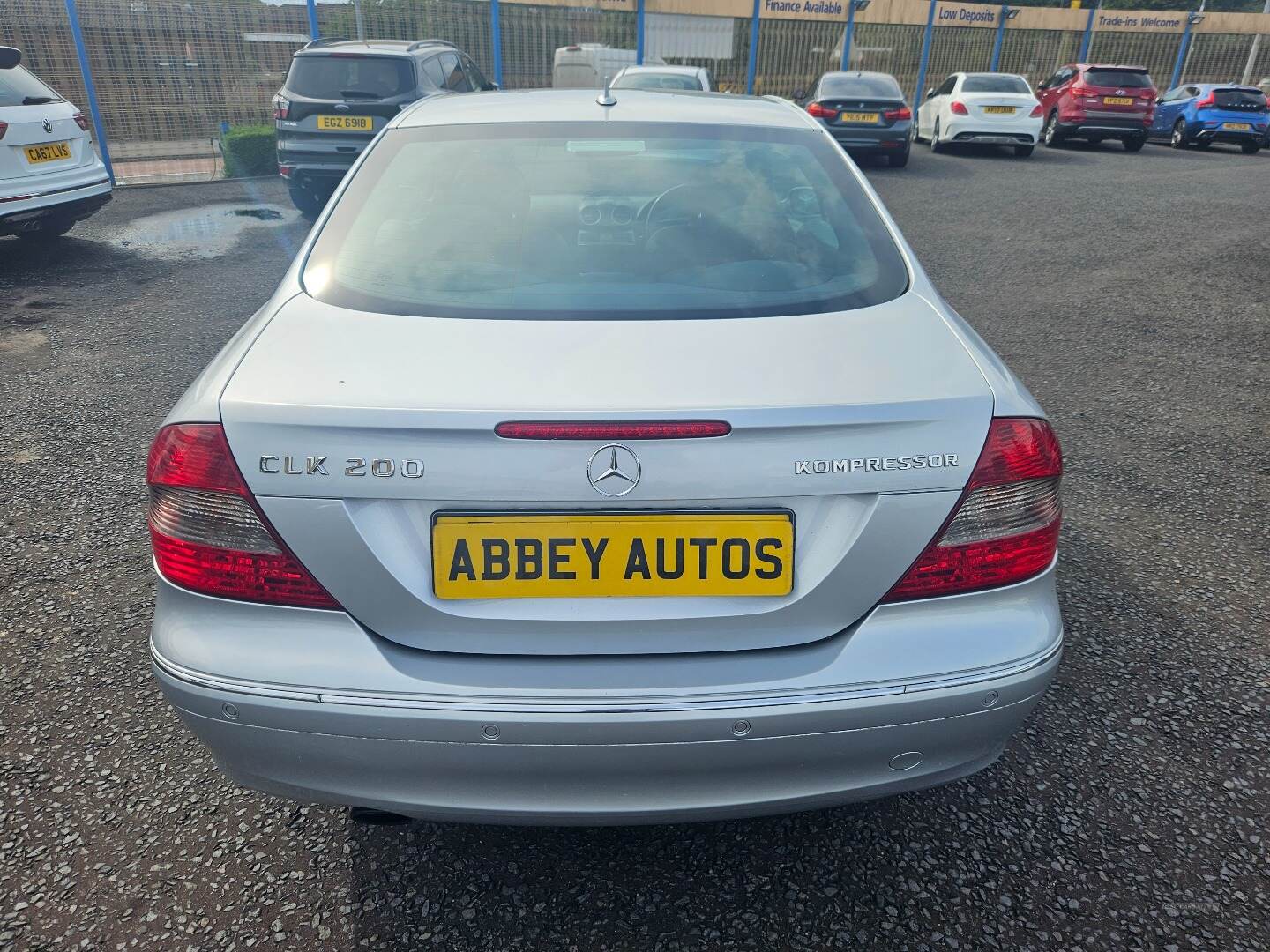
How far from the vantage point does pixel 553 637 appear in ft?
5.02

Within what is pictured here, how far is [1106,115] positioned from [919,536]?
60.0 feet

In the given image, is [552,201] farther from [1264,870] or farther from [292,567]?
[1264,870]

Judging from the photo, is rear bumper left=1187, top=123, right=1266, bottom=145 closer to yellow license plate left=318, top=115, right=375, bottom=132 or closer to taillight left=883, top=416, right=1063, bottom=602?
yellow license plate left=318, top=115, right=375, bottom=132

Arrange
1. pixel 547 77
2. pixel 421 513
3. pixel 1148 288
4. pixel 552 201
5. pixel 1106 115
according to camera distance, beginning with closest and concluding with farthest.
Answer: pixel 421 513 → pixel 552 201 → pixel 1148 288 → pixel 1106 115 → pixel 547 77

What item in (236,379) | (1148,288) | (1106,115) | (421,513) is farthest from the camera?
(1106,115)

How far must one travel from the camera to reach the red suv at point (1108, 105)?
53.9 feet

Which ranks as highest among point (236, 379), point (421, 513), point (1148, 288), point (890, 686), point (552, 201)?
point (552, 201)

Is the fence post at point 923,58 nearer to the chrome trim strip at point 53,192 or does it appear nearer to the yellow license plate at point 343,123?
the yellow license plate at point 343,123

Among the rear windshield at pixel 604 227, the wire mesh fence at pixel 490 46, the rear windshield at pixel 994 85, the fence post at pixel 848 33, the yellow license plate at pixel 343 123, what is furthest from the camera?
the fence post at pixel 848 33

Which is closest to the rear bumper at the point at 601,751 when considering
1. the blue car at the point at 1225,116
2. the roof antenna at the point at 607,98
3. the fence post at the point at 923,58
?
the roof antenna at the point at 607,98

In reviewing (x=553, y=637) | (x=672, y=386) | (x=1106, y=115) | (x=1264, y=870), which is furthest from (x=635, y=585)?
(x=1106, y=115)

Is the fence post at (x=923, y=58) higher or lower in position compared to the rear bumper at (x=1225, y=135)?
higher

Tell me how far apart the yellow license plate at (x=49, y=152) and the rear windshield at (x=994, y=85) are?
13.9 metres

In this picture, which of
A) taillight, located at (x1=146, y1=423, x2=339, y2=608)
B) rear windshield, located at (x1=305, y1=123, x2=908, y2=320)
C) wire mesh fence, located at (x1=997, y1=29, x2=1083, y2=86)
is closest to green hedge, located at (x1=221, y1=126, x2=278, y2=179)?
rear windshield, located at (x1=305, y1=123, x2=908, y2=320)
